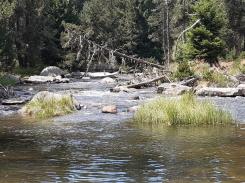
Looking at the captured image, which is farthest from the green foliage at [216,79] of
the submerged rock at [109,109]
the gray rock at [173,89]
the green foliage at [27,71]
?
the green foliage at [27,71]

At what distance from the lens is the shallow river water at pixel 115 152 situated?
10.1 meters

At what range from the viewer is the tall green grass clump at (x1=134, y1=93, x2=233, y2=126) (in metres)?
16.9

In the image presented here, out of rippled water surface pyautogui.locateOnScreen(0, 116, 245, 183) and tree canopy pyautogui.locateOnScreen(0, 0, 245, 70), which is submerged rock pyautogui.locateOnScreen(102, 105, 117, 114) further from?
tree canopy pyautogui.locateOnScreen(0, 0, 245, 70)

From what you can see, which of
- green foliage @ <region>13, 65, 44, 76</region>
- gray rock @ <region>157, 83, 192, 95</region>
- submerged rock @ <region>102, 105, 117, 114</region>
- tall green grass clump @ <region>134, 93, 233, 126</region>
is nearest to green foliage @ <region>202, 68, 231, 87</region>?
gray rock @ <region>157, 83, 192, 95</region>

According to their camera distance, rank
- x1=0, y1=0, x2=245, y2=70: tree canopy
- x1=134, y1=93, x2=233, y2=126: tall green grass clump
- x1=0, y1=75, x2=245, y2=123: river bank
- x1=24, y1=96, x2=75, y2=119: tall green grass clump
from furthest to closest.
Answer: x1=0, y1=0, x2=245, y2=70: tree canopy, x1=24, y1=96, x2=75, y2=119: tall green grass clump, x1=0, y1=75, x2=245, y2=123: river bank, x1=134, y1=93, x2=233, y2=126: tall green grass clump

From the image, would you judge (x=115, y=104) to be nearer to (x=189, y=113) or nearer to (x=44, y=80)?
(x=189, y=113)

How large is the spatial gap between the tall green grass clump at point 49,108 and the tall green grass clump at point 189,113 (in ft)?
15.9

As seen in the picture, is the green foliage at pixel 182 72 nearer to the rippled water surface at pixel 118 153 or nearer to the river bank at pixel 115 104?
the river bank at pixel 115 104

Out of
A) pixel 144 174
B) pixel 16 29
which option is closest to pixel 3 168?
pixel 144 174

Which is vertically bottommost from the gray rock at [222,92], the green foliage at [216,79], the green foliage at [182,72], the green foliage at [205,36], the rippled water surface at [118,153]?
the rippled water surface at [118,153]

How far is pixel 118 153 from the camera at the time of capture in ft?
41.0

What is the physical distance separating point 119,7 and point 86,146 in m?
62.9

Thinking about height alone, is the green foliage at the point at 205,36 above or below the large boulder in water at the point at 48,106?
above

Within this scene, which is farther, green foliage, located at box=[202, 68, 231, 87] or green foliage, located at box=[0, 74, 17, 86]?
green foliage, located at box=[0, 74, 17, 86]
